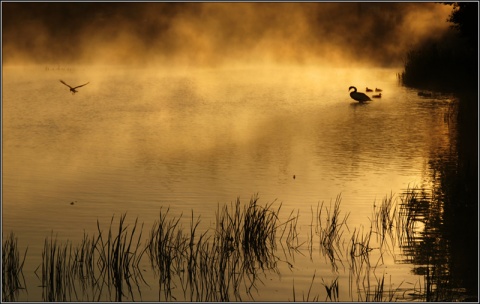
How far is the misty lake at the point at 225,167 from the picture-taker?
11492 mm

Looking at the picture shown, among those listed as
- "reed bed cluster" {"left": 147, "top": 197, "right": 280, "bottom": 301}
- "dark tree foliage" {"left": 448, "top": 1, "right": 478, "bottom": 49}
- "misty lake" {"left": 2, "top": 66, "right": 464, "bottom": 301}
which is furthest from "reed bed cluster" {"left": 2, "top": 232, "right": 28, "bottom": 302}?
"dark tree foliage" {"left": 448, "top": 1, "right": 478, "bottom": 49}

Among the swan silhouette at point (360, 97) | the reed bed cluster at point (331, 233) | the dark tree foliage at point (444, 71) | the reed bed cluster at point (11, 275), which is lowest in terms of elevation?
the reed bed cluster at point (11, 275)

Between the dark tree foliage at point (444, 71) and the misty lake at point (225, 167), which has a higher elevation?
the dark tree foliage at point (444, 71)

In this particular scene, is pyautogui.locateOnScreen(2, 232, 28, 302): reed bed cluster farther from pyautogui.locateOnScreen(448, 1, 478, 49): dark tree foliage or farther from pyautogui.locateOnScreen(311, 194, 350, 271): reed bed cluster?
pyautogui.locateOnScreen(448, 1, 478, 49): dark tree foliage

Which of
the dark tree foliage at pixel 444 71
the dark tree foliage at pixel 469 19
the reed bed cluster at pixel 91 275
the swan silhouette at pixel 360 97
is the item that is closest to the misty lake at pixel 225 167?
the reed bed cluster at pixel 91 275

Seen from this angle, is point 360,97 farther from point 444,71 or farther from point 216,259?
point 216,259

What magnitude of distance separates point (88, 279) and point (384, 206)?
5.48 m

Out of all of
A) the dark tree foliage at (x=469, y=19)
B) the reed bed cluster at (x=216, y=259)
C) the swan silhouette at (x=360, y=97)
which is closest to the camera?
the reed bed cluster at (x=216, y=259)

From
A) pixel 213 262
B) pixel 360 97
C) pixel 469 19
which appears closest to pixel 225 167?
pixel 213 262

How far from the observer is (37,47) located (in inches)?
2357

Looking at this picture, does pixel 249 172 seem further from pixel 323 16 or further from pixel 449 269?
pixel 323 16

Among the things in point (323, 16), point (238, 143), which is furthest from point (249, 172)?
point (323, 16)

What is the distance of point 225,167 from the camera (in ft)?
65.1

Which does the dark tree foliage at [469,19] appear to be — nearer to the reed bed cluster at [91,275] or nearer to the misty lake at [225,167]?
the misty lake at [225,167]
